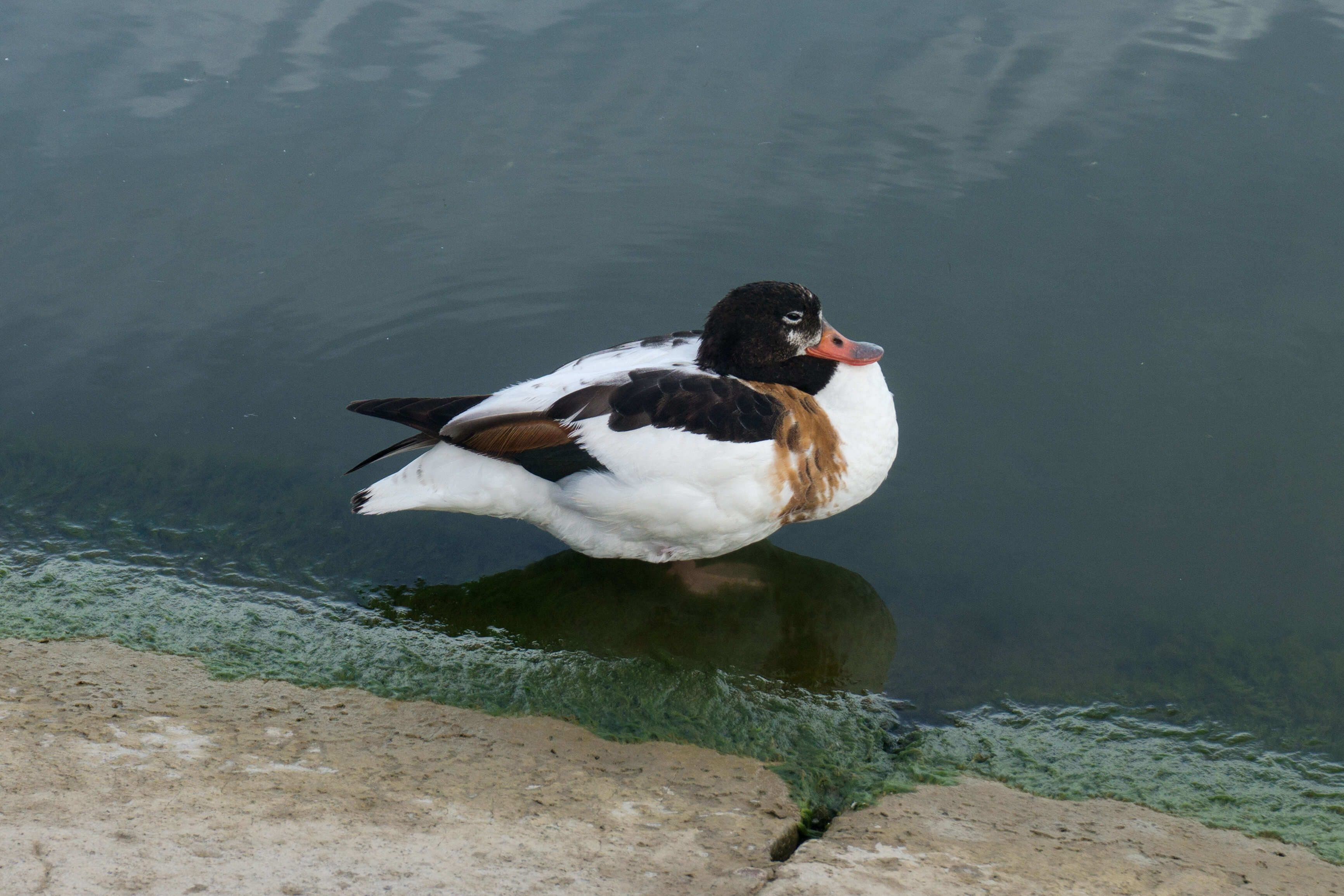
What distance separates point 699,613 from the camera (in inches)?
178

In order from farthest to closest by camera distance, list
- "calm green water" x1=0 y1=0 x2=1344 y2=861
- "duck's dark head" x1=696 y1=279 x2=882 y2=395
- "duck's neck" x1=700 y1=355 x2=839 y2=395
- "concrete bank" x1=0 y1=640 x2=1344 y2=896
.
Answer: "duck's neck" x1=700 y1=355 x2=839 y2=395
"duck's dark head" x1=696 y1=279 x2=882 y2=395
"calm green water" x1=0 y1=0 x2=1344 y2=861
"concrete bank" x1=0 y1=640 x2=1344 y2=896

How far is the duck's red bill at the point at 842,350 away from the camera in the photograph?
4.62 metres

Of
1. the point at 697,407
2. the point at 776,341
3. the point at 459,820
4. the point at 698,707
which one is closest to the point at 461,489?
the point at 697,407

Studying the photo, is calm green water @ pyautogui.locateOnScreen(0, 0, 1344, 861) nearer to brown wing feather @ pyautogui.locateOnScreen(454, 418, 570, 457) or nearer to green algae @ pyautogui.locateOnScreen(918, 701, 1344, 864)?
green algae @ pyautogui.locateOnScreen(918, 701, 1344, 864)

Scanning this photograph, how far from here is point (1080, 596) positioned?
174 inches

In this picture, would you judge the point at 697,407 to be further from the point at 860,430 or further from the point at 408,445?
the point at 408,445

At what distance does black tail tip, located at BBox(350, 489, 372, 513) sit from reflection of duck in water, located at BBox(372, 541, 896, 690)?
0.43 metres

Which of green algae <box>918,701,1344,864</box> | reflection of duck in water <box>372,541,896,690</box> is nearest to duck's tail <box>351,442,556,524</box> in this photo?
reflection of duck in water <box>372,541,896,690</box>

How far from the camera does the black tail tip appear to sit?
14.3 feet

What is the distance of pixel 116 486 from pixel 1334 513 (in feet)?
19.0

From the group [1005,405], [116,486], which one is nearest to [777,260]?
[1005,405]

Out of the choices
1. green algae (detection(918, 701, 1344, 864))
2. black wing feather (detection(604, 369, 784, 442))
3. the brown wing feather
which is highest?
black wing feather (detection(604, 369, 784, 442))

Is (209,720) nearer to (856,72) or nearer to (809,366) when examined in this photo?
(809,366)

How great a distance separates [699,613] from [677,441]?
0.84 m
